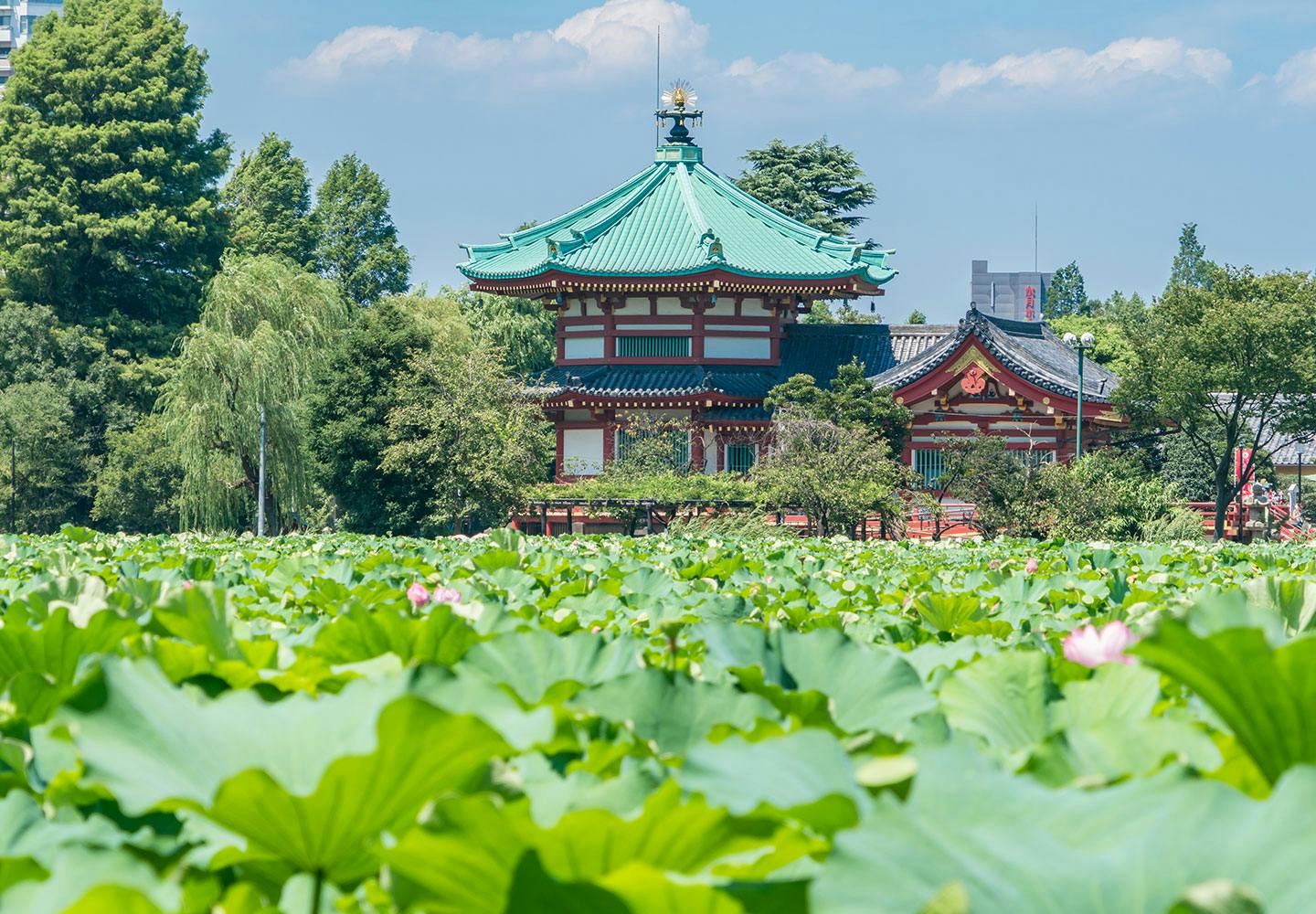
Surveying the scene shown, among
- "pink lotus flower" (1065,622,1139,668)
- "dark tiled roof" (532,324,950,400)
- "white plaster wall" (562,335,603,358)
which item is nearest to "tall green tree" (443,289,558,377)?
"white plaster wall" (562,335,603,358)

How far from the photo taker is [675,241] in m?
27.8

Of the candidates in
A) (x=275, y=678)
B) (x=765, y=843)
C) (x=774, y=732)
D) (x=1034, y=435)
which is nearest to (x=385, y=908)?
(x=765, y=843)

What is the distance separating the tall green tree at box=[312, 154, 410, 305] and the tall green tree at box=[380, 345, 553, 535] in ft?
63.8

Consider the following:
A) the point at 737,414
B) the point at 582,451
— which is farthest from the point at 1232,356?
the point at 582,451

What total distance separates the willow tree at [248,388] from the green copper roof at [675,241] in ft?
10.8

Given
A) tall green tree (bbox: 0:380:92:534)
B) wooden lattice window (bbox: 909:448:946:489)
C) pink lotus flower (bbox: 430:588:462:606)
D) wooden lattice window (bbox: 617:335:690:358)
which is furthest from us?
tall green tree (bbox: 0:380:92:534)

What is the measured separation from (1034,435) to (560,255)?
29.0 ft

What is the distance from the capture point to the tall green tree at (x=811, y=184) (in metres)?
43.3

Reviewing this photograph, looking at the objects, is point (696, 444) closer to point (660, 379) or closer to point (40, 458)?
point (660, 379)

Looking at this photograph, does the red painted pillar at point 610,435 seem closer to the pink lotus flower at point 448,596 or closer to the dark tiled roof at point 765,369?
the dark tiled roof at point 765,369

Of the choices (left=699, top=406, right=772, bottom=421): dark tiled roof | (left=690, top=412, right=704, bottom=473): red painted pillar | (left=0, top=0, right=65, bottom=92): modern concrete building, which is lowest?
(left=690, top=412, right=704, bottom=473): red painted pillar

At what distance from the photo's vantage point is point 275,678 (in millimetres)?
1777

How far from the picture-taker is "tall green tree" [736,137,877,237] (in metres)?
43.3

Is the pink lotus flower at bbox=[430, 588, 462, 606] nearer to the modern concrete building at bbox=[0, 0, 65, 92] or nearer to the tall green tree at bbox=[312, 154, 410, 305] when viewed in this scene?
the tall green tree at bbox=[312, 154, 410, 305]
